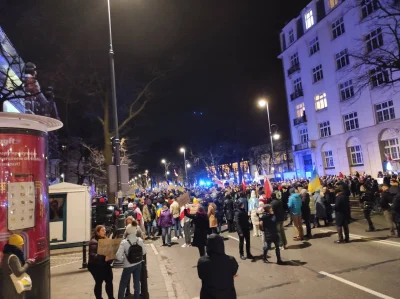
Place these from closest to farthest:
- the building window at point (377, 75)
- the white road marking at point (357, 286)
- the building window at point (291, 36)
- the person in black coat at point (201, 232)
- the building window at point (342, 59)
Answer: the white road marking at point (357, 286), the person in black coat at point (201, 232), the building window at point (377, 75), the building window at point (342, 59), the building window at point (291, 36)

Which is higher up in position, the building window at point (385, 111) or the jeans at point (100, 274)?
the building window at point (385, 111)

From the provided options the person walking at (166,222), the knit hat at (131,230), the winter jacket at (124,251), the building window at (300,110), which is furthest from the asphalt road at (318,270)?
the building window at (300,110)

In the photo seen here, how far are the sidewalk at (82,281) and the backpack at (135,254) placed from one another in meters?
1.33

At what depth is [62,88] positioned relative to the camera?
61.6 ft

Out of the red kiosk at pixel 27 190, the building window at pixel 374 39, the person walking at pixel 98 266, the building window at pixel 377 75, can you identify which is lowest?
the person walking at pixel 98 266

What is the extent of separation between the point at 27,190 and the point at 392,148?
32627 mm

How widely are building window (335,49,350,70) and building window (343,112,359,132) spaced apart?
223 inches

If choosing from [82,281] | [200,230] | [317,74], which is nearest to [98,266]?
[82,281]

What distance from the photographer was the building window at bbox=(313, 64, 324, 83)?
38.2 m

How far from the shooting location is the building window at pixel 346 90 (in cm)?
3366

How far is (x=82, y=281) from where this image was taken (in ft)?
26.1

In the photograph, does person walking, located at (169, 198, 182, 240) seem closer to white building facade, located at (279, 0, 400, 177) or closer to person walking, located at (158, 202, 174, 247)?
person walking, located at (158, 202, 174, 247)

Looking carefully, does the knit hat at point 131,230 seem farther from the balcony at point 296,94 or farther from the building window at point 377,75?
the balcony at point 296,94

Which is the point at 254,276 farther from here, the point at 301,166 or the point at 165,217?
the point at 301,166
